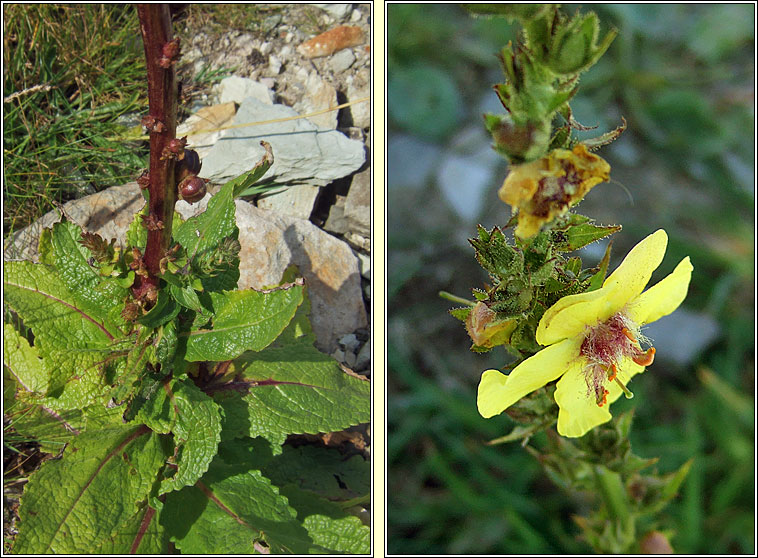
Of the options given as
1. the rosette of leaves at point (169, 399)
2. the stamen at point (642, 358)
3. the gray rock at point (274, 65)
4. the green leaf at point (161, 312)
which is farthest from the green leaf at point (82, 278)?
the stamen at point (642, 358)

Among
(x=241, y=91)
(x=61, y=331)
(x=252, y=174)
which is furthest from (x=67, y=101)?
(x=252, y=174)

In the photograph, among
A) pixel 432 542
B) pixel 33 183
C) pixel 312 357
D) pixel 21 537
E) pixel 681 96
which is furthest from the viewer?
pixel 681 96

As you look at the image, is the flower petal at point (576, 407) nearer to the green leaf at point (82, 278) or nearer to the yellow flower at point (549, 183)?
the yellow flower at point (549, 183)

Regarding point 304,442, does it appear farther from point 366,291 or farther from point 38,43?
point 38,43

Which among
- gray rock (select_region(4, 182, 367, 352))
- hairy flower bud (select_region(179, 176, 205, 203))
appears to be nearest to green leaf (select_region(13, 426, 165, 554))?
gray rock (select_region(4, 182, 367, 352))

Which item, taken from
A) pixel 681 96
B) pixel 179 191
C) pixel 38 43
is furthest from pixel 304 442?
pixel 681 96

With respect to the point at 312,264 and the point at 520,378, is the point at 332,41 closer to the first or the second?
the point at 312,264
